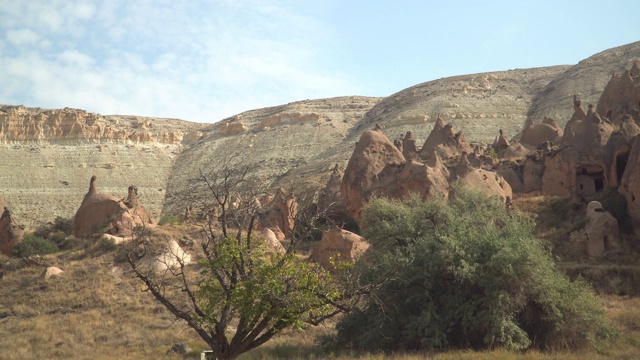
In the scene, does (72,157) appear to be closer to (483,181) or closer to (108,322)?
(108,322)

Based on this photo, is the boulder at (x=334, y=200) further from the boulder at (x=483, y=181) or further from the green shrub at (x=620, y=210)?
the green shrub at (x=620, y=210)

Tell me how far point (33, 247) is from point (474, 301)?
2700 cm

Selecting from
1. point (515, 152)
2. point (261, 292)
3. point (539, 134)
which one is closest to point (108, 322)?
point (261, 292)

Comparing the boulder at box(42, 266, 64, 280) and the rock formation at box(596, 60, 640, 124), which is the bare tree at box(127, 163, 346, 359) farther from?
the rock formation at box(596, 60, 640, 124)

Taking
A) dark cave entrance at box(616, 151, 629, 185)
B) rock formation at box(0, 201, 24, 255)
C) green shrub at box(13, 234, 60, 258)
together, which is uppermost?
dark cave entrance at box(616, 151, 629, 185)

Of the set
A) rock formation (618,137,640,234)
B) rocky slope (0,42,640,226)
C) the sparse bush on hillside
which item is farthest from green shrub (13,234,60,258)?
rock formation (618,137,640,234)

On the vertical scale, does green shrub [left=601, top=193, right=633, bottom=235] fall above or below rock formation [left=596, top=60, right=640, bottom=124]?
below

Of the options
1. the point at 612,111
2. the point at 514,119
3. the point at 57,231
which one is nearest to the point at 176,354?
the point at 57,231

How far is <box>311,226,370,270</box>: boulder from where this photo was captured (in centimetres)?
2553

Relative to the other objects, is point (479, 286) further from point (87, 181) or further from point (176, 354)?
point (87, 181)

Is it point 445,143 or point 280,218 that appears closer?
point 280,218

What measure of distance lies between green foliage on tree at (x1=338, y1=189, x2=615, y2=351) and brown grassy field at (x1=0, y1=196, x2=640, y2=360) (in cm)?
83

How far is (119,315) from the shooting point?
25188 millimetres

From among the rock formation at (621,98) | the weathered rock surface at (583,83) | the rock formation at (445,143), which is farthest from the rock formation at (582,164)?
the weathered rock surface at (583,83)
